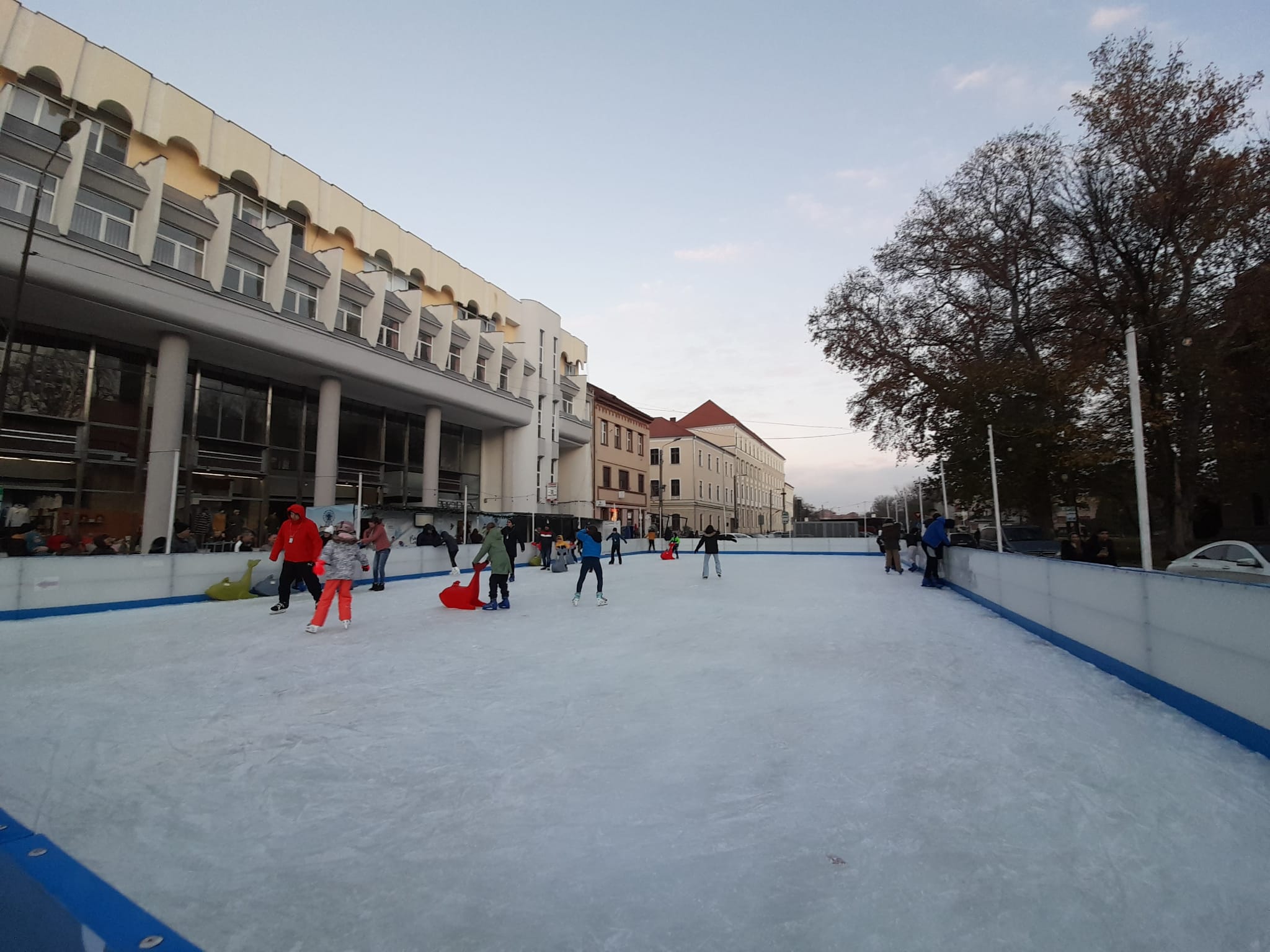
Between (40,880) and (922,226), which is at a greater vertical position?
(922,226)

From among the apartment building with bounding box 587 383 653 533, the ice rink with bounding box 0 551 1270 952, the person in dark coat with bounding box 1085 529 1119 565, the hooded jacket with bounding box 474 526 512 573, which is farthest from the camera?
the apartment building with bounding box 587 383 653 533

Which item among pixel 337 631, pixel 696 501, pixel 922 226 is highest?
pixel 922 226

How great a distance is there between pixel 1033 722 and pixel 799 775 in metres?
2.25

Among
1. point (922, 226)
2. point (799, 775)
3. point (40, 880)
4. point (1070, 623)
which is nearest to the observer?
point (40, 880)

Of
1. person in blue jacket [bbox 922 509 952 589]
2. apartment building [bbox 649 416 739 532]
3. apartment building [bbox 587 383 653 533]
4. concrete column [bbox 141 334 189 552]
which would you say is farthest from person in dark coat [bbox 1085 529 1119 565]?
apartment building [bbox 649 416 739 532]

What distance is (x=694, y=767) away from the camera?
3.64m

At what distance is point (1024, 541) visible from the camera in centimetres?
2267

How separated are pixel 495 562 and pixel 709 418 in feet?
222

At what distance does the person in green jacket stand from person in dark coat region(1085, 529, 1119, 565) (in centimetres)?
983

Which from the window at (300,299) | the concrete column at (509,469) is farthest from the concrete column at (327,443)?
the concrete column at (509,469)

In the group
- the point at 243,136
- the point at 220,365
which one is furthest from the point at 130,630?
the point at 243,136

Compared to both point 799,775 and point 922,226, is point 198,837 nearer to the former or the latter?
point 799,775

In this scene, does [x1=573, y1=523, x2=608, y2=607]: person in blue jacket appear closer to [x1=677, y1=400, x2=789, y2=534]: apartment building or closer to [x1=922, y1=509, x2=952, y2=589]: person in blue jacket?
[x1=922, y1=509, x2=952, y2=589]: person in blue jacket

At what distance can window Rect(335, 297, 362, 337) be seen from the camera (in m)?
23.5
